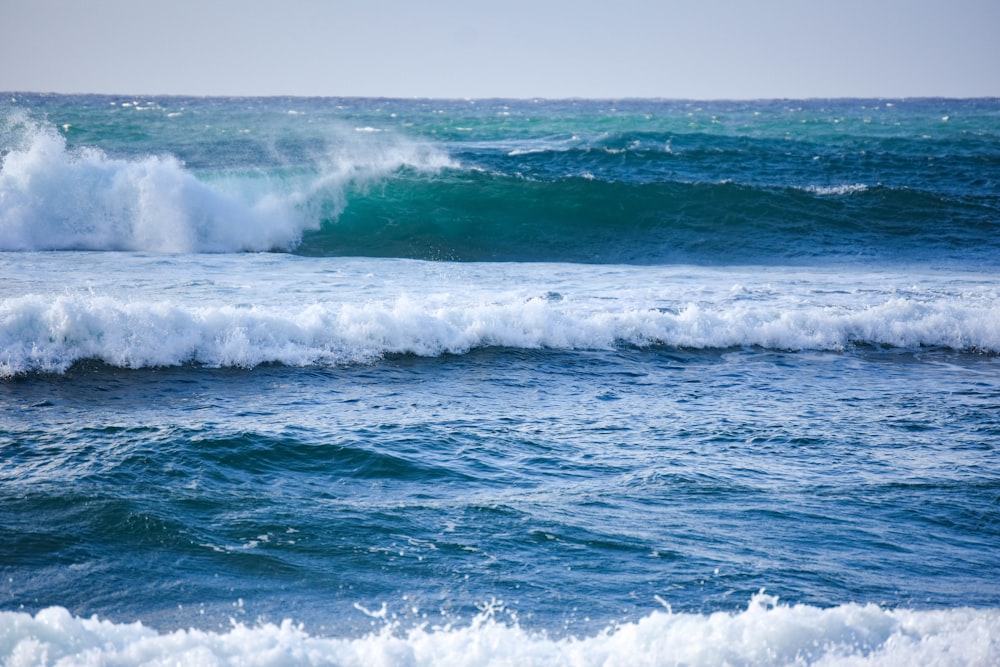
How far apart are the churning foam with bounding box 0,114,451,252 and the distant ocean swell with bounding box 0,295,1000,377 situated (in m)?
6.34

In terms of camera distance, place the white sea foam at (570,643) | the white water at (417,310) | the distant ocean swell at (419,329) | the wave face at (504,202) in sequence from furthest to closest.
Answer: the wave face at (504,202) < the white water at (417,310) < the distant ocean swell at (419,329) < the white sea foam at (570,643)

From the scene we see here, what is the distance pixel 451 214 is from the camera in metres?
18.3

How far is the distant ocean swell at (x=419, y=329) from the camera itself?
8.20m

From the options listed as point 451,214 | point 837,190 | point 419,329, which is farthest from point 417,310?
point 837,190

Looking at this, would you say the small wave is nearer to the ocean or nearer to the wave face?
the wave face

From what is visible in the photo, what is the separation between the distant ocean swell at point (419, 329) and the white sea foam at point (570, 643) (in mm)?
4944

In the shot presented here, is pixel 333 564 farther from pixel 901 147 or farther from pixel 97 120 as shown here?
pixel 97 120

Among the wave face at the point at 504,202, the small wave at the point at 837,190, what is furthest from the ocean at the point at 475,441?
the small wave at the point at 837,190

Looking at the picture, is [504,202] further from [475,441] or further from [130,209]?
[475,441]

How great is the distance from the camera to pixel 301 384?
7758 millimetres

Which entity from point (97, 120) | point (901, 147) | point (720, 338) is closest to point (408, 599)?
point (720, 338)

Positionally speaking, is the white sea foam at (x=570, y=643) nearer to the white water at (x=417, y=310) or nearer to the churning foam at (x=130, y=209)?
the white water at (x=417, y=310)

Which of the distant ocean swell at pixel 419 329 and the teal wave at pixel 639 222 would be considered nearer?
the distant ocean swell at pixel 419 329

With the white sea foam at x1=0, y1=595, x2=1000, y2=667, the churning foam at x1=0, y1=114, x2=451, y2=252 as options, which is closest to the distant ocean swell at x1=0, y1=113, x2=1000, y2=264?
the churning foam at x1=0, y1=114, x2=451, y2=252
